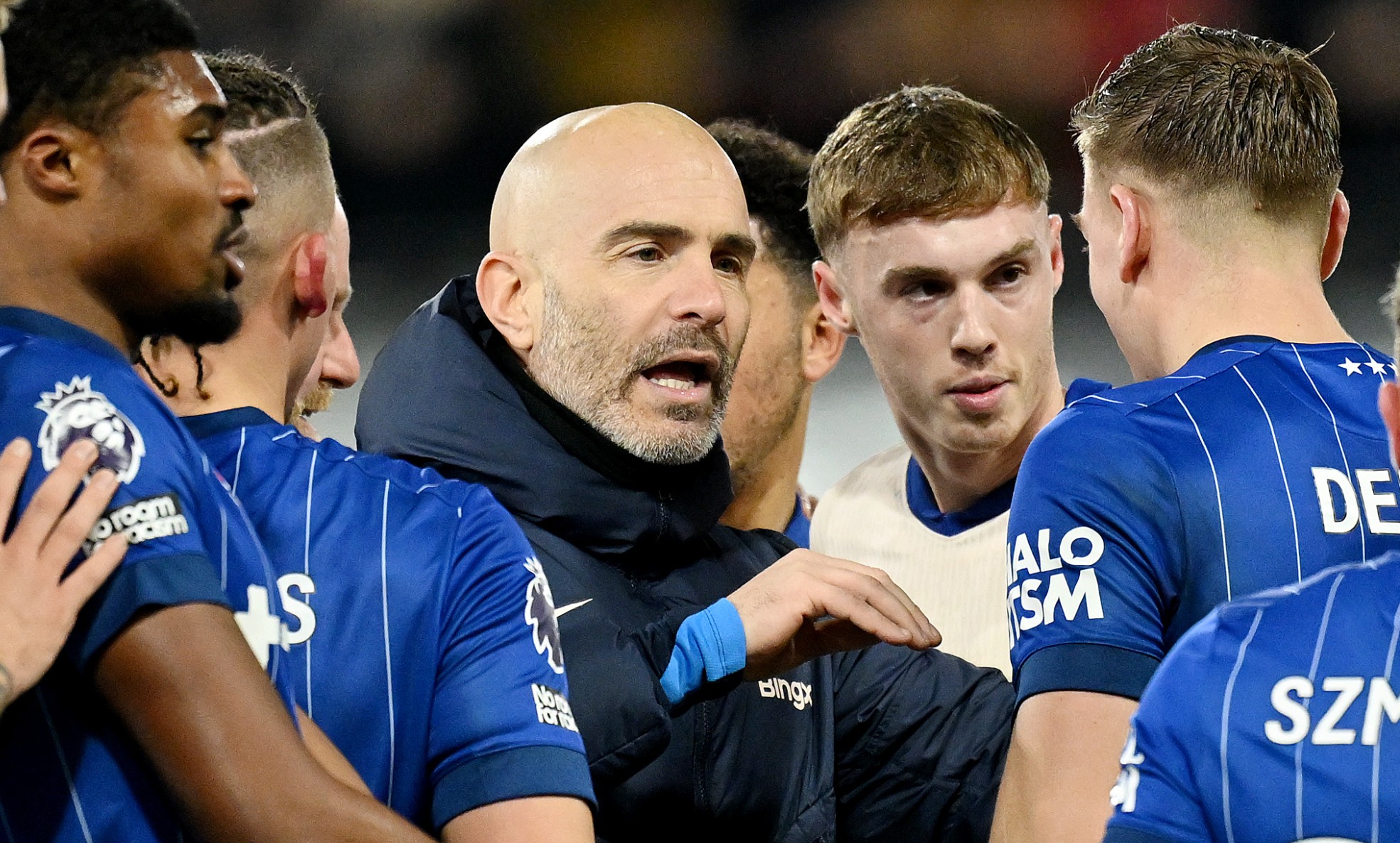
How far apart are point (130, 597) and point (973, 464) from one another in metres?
2.16

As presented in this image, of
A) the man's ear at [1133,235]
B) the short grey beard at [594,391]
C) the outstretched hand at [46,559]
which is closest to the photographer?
the outstretched hand at [46,559]

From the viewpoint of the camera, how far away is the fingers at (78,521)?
1447mm

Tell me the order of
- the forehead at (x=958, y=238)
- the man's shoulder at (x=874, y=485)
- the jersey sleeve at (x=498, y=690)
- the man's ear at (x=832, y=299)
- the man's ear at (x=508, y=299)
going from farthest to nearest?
the man's shoulder at (x=874, y=485), the man's ear at (x=832, y=299), the forehead at (x=958, y=238), the man's ear at (x=508, y=299), the jersey sleeve at (x=498, y=690)

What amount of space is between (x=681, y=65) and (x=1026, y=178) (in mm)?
4355

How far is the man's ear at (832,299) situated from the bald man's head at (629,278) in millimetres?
717

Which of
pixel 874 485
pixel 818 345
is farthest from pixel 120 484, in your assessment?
pixel 818 345

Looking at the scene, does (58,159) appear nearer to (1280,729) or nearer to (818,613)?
(818,613)

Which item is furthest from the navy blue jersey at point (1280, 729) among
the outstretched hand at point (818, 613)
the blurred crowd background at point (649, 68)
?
the blurred crowd background at point (649, 68)

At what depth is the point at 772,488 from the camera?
13.1 feet

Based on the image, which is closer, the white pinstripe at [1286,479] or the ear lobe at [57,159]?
the ear lobe at [57,159]

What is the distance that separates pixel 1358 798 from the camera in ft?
4.03

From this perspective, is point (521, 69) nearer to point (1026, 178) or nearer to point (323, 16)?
point (323, 16)

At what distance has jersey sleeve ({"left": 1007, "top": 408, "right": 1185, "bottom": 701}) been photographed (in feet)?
6.36

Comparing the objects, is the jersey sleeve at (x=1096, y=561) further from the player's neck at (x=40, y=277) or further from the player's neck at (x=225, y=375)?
the player's neck at (x=40, y=277)
